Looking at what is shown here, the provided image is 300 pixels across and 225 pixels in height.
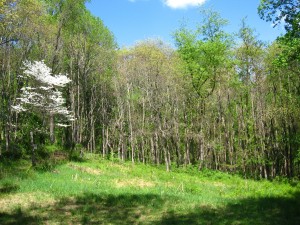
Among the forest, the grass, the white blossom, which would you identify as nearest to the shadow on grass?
the grass

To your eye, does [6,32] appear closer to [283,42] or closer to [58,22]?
[58,22]

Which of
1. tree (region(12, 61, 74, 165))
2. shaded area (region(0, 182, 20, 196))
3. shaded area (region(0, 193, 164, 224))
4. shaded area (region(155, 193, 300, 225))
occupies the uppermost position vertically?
tree (region(12, 61, 74, 165))

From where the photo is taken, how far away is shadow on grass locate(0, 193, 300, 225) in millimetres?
10320

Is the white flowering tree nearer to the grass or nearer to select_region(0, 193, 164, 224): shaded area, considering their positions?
the grass

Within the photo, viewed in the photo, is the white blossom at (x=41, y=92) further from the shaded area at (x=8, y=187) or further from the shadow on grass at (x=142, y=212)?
the shadow on grass at (x=142, y=212)

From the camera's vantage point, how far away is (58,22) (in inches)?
1181

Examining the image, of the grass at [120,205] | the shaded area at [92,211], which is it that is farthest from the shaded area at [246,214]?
the shaded area at [92,211]

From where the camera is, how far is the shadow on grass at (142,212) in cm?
1032

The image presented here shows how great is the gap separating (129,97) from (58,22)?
11.3 metres

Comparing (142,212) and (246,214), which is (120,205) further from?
(246,214)

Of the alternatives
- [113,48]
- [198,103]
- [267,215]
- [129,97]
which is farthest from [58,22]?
[267,215]

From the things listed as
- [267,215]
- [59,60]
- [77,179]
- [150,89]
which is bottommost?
[267,215]

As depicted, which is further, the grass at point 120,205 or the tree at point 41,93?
the tree at point 41,93

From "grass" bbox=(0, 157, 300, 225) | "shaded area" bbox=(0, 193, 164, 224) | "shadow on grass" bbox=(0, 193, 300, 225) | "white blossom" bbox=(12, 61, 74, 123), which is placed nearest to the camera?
"shaded area" bbox=(0, 193, 164, 224)
